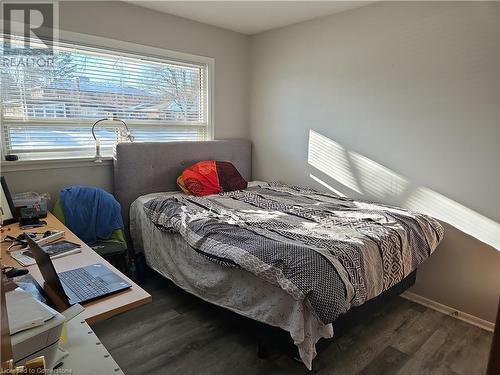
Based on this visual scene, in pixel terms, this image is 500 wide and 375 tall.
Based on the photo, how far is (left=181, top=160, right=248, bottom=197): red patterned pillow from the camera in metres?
3.23

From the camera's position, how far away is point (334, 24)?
10.4 ft

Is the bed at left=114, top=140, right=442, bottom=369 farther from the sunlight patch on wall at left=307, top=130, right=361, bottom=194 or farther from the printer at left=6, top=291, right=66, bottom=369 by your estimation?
the printer at left=6, top=291, right=66, bottom=369

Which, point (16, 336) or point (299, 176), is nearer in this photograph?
point (16, 336)

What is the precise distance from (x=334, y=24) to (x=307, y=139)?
3.73ft

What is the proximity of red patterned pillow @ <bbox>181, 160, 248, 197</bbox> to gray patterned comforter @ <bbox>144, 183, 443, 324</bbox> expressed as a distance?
21 cm

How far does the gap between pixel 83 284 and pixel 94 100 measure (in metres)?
2.12

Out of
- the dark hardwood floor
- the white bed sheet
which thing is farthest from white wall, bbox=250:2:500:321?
the white bed sheet

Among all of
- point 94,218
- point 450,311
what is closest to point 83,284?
point 94,218

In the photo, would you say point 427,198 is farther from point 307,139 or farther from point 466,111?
point 307,139

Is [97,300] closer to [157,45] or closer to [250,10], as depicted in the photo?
[157,45]

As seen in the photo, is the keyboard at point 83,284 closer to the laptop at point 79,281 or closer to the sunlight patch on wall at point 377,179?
the laptop at point 79,281

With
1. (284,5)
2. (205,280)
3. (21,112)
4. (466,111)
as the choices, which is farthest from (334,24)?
(21,112)

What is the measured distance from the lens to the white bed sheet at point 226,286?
5.41ft

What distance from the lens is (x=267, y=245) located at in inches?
74.9
